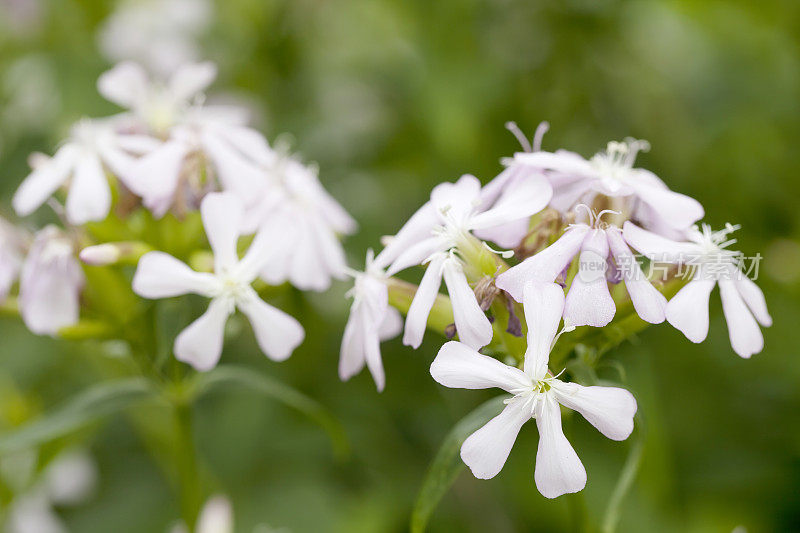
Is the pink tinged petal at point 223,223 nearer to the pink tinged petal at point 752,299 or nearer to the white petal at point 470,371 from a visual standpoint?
the white petal at point 470,371

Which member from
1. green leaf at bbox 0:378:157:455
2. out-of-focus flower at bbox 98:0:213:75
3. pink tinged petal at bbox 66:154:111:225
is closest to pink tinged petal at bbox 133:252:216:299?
pink tinged petal at bbox 66:154:111:225

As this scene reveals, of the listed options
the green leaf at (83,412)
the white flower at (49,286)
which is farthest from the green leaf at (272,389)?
the white flower at (49,286)

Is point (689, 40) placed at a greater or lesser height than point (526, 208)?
greater

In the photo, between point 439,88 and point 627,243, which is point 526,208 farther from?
point 439,88

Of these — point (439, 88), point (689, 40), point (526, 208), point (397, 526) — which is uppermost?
point (689, 40)

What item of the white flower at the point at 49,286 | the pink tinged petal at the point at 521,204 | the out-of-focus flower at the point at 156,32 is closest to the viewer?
the pink tinged petal at the point at 521,204

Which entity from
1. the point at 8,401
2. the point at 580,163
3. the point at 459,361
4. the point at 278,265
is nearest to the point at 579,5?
the point at 580,163

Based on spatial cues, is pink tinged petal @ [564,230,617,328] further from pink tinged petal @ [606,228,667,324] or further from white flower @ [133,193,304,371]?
white flower @ [133,193,304,371]
